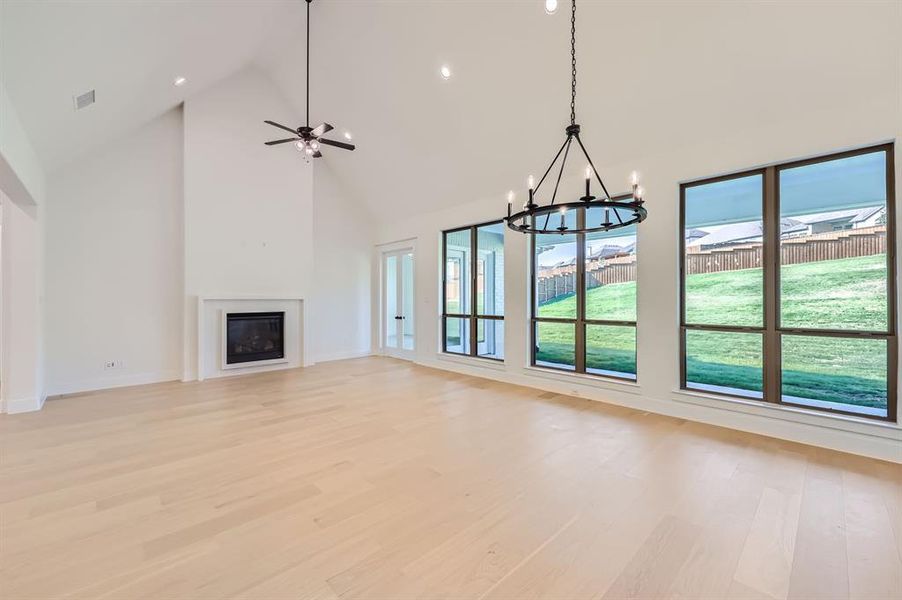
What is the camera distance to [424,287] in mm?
7621

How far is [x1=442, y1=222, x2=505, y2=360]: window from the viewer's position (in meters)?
6.52

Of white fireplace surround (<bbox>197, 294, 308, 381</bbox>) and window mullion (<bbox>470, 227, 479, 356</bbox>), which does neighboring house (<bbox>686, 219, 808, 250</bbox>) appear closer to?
window mullion (<bbox>470, 227, 479, 356</bbox>)

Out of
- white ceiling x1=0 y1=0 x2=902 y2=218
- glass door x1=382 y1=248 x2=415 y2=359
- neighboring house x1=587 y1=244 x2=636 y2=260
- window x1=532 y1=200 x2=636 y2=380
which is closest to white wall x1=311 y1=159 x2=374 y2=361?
glass door x1=382 y1=248 x2=415 y2=359

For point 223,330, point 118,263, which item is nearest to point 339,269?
point 223,330


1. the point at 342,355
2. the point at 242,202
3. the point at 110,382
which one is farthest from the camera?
the point at 342,355

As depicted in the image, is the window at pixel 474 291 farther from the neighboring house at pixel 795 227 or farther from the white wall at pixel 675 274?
the neighboring house at pixel 795 227

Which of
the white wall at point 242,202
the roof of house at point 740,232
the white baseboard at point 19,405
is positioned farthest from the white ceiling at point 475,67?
the white baseboard at point 19,405

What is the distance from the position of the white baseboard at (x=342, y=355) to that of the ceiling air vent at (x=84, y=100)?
5124 mm

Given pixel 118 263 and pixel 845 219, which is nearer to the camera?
pixel 845 219

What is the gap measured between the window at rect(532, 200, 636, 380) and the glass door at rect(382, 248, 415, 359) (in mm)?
3306

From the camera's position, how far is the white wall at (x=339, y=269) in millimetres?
7883

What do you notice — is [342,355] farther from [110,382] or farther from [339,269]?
Answer: [110,382]

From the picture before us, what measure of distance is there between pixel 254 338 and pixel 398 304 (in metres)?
2.96

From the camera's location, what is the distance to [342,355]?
819cm
